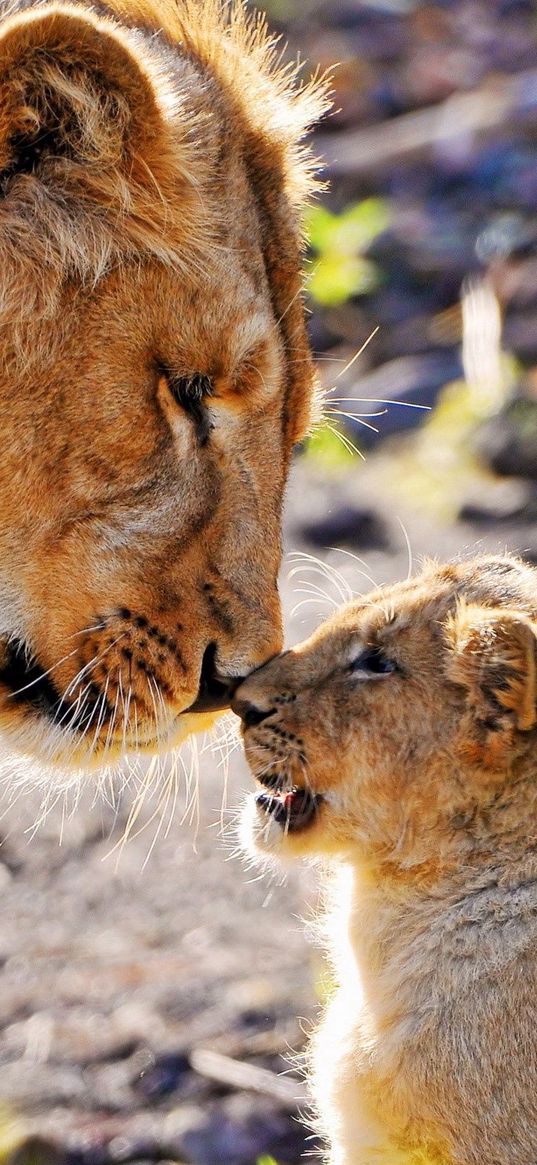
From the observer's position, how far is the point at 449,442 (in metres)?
7.50

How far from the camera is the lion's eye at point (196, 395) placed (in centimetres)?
352

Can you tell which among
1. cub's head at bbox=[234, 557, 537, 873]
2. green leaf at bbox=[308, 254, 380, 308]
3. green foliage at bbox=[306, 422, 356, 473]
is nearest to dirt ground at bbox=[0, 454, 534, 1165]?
cub's head at bbox=[234, 557, 537, 873]

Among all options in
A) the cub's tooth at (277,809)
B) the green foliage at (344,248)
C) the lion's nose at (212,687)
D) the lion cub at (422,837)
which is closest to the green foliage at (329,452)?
the green foliage at (344,248)

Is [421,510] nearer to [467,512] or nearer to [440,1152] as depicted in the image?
[467,512]

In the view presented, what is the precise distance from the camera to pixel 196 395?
11.7ft

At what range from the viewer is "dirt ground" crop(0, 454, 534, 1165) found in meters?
4.02

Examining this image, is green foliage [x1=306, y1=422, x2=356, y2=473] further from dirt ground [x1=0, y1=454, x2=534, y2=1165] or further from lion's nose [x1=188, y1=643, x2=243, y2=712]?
lion's nose [x1=188, y1=643, x2=243, y2=712]

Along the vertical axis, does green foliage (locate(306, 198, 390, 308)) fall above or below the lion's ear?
below

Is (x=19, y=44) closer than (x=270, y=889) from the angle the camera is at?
Yes

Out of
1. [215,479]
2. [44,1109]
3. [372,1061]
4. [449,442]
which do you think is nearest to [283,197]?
[215,479]

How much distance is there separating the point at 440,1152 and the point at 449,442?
4476 mm

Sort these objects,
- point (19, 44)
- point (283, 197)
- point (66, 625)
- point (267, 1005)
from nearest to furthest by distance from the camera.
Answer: point (19, 44), point (66, 625), point (283, 197), point (267, 1005)

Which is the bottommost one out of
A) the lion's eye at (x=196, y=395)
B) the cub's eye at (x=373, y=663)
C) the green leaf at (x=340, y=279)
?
the green leaf at (x=340, y=279)

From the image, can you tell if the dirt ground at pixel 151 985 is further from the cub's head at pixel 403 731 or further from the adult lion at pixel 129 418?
the adult lion at pixel 129 418
